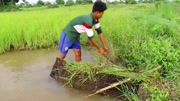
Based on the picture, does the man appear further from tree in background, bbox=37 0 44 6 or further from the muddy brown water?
tree in background, bbox=37 0 44 6

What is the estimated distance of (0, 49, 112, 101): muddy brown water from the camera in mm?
3303

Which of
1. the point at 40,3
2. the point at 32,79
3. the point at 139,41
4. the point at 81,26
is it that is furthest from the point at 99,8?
the point at 40,3

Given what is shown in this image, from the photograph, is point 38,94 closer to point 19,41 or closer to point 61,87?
point 61,87

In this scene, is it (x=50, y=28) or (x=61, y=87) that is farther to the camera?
(x=50, y=28)

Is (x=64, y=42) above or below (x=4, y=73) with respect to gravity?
above

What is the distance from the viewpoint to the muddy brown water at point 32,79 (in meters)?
3.30

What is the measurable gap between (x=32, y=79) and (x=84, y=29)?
3.67 ft

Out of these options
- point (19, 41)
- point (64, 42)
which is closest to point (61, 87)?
point (64, 42)

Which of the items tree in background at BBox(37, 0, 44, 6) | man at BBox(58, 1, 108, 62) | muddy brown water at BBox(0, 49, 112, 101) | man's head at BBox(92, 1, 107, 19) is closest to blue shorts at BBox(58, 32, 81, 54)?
man at BBox(58, 1, 108, 62)

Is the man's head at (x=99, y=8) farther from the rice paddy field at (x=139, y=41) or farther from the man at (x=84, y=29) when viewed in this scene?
the rice paddy field at (x=139, y=41)

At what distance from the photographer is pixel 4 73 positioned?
431 cm

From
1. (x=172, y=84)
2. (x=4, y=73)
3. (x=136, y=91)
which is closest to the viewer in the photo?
(x=172, y=84)

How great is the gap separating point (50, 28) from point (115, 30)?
2029 millimetres

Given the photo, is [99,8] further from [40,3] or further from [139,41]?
[40,3]
